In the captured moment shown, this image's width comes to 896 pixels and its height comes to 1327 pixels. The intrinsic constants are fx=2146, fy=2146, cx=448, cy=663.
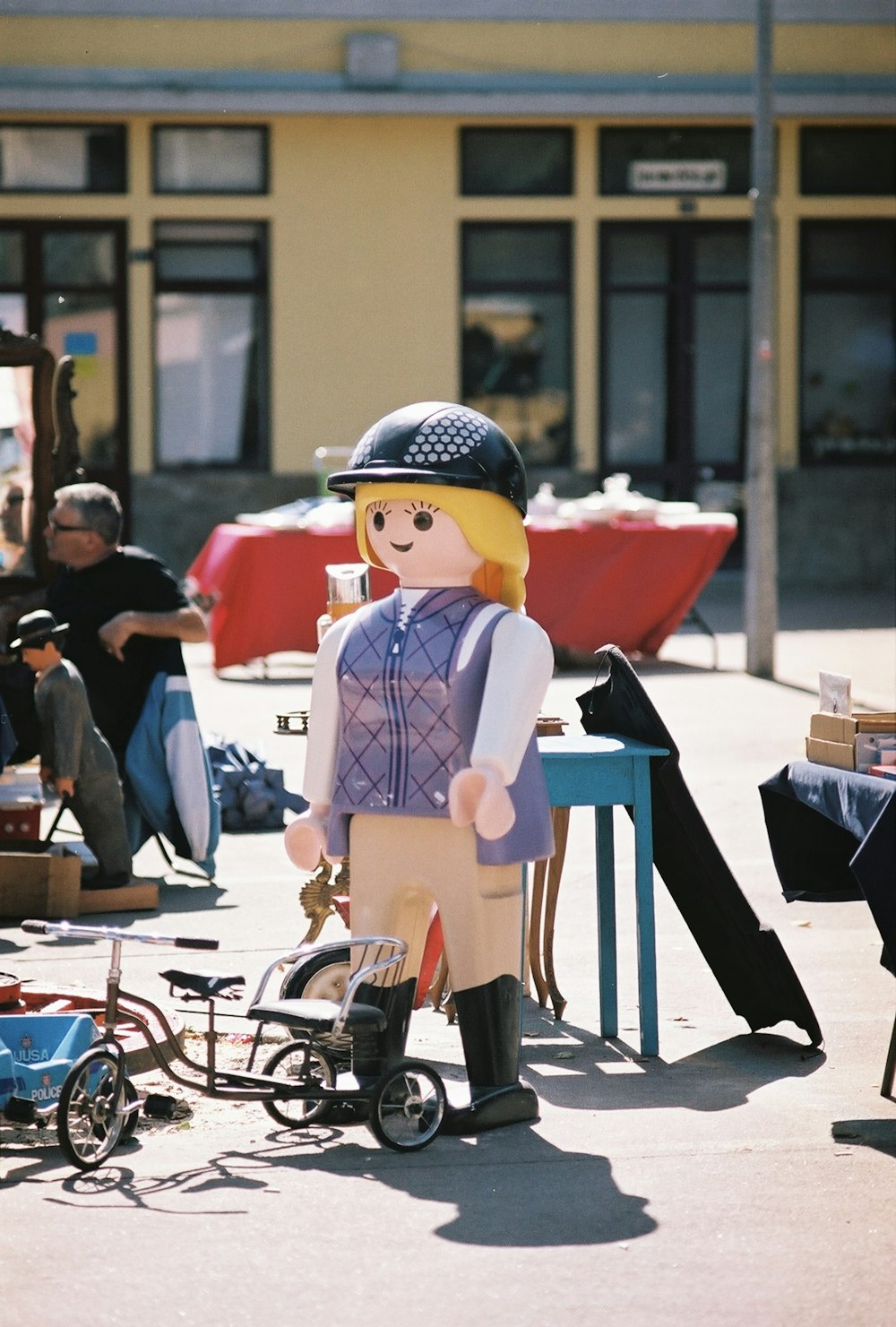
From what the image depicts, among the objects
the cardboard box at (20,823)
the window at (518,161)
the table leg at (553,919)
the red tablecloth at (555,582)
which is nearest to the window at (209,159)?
the window at (518,161)

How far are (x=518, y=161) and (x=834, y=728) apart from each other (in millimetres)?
16544

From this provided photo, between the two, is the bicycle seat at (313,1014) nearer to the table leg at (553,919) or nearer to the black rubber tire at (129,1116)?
the black rubber tire at (129,1116)

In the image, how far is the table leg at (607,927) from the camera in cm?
609

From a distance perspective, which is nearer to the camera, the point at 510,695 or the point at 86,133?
the point at 510,695

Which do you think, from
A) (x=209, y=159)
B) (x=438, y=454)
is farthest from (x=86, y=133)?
(x=438, y=454)

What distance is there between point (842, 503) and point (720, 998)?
1590 centimetres

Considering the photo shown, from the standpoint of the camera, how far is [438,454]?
17.0 ft

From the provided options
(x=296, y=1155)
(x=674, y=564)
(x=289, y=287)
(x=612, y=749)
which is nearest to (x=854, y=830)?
(x=612, y=749)

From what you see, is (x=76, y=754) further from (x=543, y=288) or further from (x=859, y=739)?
(x=543, y=288)

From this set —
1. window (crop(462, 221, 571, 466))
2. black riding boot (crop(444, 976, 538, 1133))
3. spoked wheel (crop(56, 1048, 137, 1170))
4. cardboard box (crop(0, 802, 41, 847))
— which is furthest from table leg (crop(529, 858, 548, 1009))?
window (crop(462, 221, 571, 466))

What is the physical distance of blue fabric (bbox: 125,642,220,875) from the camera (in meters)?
8.14

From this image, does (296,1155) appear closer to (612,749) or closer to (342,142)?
(612,749)

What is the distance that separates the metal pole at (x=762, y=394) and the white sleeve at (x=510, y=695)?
9.25 m

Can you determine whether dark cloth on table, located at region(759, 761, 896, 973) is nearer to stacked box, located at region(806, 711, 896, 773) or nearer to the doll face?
stacked box, located at region(806, 711, 896, 773)
